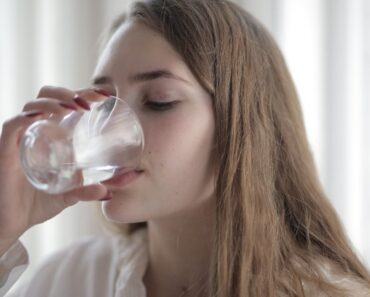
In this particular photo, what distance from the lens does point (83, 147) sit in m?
0.75

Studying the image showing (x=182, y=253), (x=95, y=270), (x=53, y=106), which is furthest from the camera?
(x=95, y=270)

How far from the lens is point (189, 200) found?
2.91 ft

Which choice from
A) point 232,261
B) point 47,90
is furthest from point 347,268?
point 47,90

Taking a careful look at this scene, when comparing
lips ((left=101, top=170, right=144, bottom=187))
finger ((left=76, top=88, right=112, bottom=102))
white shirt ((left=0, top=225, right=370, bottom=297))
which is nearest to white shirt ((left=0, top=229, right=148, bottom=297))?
white shirt ((left=0, top=225, right=370, bottom=297))

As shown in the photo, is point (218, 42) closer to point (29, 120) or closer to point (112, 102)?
point (112, 102)

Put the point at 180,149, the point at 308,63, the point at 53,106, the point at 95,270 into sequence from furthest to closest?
1. the point at 308,63
2. the point at 95,270
3. the point at 180,149
4. the point at 53,106

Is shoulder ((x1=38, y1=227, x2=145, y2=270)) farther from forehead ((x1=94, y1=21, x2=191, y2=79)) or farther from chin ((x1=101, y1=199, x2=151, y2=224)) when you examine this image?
forehead ((x1=94, y1=21, x2=191, y2=79))

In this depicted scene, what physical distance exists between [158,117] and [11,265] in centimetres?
40

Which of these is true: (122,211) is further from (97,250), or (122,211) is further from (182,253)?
(97,250)

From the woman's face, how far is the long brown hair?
0.03 m

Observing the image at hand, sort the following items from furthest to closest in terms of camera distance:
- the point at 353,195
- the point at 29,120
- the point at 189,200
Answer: the point at 353,195, the point at 189,200, the point at 29,120

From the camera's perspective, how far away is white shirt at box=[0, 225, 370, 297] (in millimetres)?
946

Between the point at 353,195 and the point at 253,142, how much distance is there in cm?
42

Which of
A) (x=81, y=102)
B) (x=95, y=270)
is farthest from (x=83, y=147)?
(x=95, y=270)
